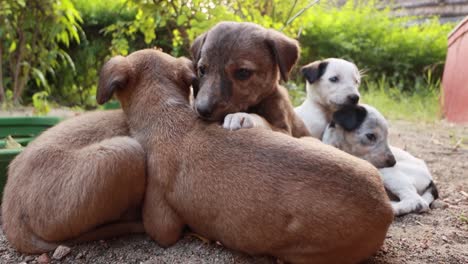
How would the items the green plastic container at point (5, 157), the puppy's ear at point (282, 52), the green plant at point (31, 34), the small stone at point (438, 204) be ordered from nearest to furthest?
the green plastic container at point (5, 157), the puppy's ear at point (282, 52), the small stone at point (438, 204), the green plant at point (31, 34)

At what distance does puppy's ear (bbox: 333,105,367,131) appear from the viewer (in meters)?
3.80

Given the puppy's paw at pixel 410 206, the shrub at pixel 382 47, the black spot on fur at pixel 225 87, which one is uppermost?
the black spot on fur at pixel 225 87

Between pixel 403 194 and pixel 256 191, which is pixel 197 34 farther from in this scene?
pixel 256 191

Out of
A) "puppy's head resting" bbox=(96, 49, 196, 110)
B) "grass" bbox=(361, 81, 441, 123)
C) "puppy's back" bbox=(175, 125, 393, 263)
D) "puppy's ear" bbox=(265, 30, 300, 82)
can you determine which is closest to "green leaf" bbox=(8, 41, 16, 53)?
"puppy's head resting" bbox=(96, 49, 196, 110)

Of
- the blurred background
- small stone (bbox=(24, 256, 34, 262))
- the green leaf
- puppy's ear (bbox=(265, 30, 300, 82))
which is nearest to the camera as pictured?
small stone (bbox=(24, 256, 34, 262))

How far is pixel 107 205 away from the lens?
259 centimetres

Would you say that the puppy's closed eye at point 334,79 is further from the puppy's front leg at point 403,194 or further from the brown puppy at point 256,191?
the brown puppy at point 256,191

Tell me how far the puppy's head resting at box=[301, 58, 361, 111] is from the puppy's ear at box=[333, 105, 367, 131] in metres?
0.22

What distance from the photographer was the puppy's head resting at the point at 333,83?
4129 millimetres

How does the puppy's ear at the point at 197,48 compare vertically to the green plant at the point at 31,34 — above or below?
above

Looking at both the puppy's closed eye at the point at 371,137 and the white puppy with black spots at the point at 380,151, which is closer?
the white puppy with black spots at the point at 380,151

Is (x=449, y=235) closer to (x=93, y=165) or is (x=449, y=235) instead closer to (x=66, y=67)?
(x=93, y=165)

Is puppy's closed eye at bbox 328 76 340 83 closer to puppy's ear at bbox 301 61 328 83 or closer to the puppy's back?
puppy's ear at bbox 301 61 328 83

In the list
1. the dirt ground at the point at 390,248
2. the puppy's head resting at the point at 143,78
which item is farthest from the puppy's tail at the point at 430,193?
the puppy's head resting at the point at 143,78
